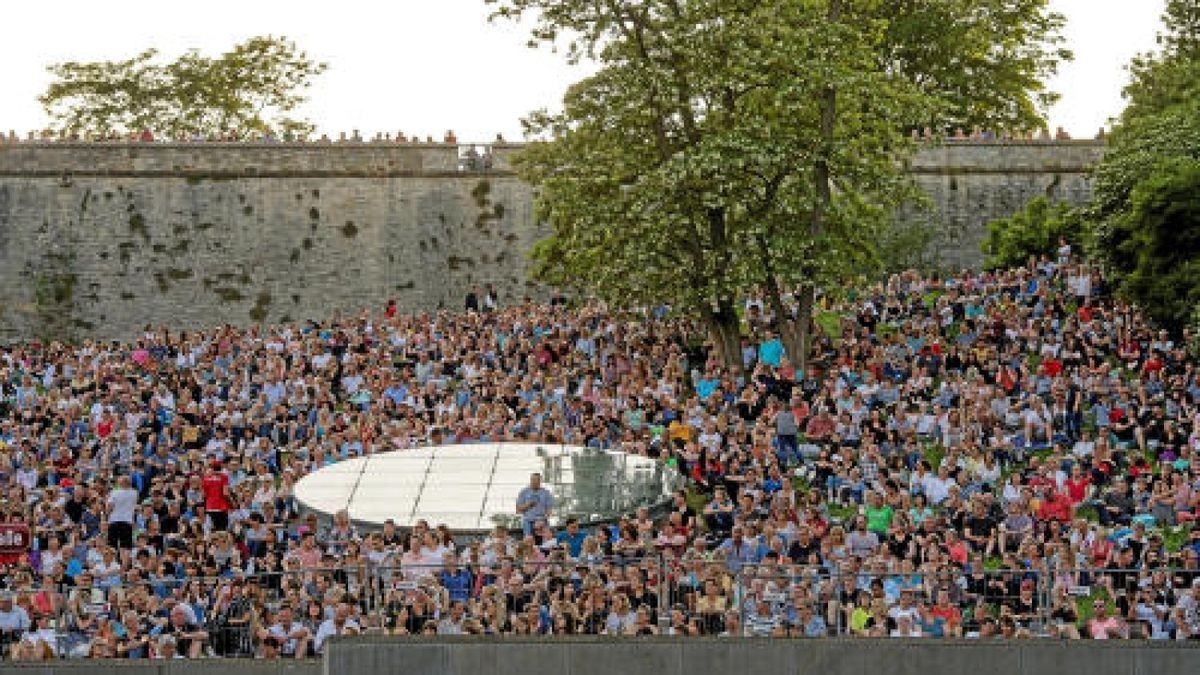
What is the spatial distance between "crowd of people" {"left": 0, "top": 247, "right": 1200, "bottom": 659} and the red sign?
0.15 metres

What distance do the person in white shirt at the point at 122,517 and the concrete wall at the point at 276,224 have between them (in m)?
20.6

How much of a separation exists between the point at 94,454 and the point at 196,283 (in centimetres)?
1745

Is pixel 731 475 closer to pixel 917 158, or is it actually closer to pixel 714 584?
pixel 714 584

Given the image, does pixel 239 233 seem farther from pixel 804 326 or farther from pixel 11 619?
pixel 11 619

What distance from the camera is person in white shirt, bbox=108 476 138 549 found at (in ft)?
84.7

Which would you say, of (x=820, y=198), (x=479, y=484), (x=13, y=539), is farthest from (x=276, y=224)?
(x=13, y=539)

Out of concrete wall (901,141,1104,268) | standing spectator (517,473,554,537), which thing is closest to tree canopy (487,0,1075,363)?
standing spectator (517,473,554,537)

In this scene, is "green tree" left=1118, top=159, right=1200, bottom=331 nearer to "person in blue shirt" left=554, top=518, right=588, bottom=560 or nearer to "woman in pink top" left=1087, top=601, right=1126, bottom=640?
"woman in pink top" left=1087, top=601, right=1126, bottom=640

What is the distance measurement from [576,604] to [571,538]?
1972 mm

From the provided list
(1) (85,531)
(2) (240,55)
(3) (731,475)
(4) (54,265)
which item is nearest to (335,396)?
(1) (85,531)

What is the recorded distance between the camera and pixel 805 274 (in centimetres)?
3152

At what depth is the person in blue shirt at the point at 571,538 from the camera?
22562 mm

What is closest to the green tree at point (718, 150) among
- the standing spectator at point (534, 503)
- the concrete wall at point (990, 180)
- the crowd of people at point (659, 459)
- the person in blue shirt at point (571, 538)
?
the crowd of people at point (659, 459)

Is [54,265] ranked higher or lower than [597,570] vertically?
higher
